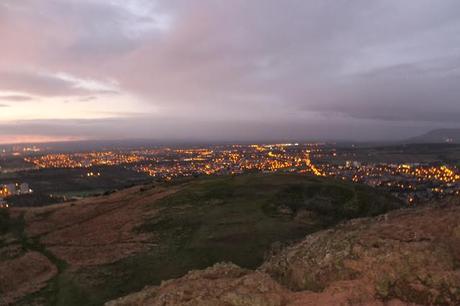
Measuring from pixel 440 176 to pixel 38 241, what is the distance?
182m

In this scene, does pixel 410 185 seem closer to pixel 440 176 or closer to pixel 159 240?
pixel 440 176

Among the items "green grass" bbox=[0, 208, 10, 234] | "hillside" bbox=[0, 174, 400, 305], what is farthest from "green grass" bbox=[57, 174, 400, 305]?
"green grass" bbox=[0, 208, 10, 234]

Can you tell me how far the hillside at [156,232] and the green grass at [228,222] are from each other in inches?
4.5

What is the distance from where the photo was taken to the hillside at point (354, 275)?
15.3 m

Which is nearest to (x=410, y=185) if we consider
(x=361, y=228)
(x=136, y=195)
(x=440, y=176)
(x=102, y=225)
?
(x=440, y=176)

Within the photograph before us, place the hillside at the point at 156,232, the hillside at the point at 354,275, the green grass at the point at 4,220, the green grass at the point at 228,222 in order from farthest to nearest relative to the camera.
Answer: the green grass at the point at 4,220
the green grass at the point at 228,222
the hillside at the point at 156,232
the hillside at the point at 354,275

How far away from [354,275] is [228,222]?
32980mm

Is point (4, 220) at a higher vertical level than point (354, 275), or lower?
lower

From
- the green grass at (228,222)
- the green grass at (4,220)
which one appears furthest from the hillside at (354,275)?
the green grass at (4,220)

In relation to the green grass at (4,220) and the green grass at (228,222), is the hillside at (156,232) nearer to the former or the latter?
the green grass at (228,222)

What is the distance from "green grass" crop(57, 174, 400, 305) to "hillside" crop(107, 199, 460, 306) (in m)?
16.0

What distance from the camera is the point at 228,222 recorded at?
49188mm

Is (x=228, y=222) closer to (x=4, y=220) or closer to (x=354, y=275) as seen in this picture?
(x=354, y=275)

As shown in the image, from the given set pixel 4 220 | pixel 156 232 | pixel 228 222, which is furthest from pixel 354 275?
pixel 4 220
